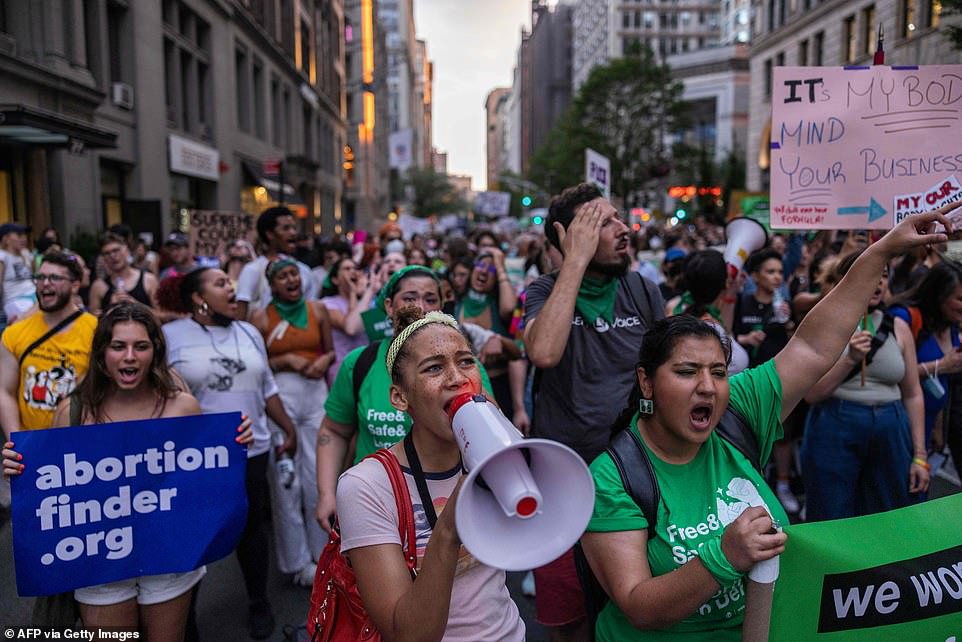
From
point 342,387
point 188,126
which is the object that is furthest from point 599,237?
point 188,126

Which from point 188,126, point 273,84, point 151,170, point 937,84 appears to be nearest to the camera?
point 937,84

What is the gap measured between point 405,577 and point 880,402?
3.15 meters

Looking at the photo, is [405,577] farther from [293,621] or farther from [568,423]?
[293,621]

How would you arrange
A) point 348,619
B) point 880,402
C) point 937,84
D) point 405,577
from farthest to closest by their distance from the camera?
1. point 880,402
2. point 937,84
3. point 348,619
4. point 405,577

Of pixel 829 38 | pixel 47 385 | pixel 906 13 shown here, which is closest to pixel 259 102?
pixel 906 13

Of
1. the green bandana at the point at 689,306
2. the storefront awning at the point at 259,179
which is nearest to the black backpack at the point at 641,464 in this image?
the green bandana at the point at 689,306

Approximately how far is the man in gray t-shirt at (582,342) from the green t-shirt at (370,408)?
47 centimetres

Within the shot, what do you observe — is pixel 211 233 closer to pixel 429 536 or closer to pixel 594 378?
pixel 594 378

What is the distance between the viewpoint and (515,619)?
7.18 ft

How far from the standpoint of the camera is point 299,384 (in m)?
5.04

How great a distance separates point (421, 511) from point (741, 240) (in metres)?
3.96

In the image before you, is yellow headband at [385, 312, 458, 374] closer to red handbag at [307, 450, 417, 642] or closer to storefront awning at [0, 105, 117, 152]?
red handbag at [307, 450, 417, 642]

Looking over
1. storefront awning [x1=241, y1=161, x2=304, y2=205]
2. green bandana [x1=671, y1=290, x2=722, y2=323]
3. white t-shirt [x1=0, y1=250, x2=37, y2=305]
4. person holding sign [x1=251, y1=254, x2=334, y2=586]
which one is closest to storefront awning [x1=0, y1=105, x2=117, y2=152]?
white t-shirt [x1=0, y1=250, x2=37, y2=305]

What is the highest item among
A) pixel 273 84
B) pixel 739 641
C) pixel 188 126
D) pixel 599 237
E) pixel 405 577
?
pixel 273 84
